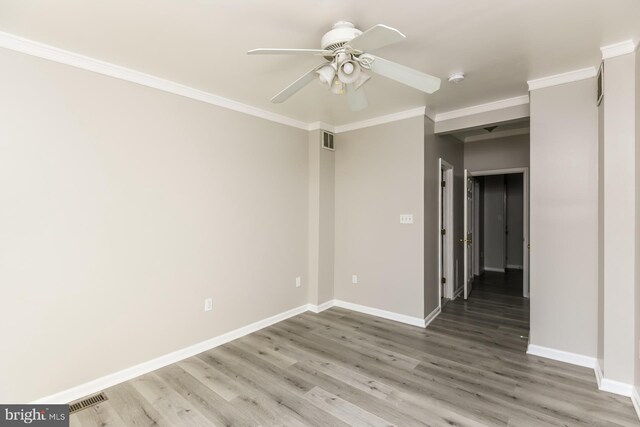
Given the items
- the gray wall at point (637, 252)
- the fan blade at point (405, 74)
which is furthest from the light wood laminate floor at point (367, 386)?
the fan blade at point (405, 74)

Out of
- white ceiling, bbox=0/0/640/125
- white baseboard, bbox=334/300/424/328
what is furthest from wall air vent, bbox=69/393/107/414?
white baseboard, bbox=334/300/424/328

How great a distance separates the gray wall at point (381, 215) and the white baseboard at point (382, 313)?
55mm

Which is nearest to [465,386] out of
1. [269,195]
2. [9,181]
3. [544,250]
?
[544,250]

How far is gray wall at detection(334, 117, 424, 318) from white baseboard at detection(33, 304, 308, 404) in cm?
131

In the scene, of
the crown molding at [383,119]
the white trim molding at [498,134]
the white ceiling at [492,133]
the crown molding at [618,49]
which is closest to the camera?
the crown molding at [618,49]

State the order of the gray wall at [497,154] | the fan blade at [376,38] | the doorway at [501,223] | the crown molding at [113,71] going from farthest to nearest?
the doorway at [501,223] < the gray wall at [497,154] < the crown molding at [113,71] < the fan blade at [376,38]

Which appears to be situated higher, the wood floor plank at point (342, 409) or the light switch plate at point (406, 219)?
the light switch plate at point (406, 219)

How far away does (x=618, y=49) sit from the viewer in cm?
226

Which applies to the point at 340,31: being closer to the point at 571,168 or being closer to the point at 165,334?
the point at 571,168

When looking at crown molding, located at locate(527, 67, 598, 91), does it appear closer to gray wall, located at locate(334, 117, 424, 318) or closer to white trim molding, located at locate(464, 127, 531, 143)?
gray wall, located at locate(334, 117, 424, 318)

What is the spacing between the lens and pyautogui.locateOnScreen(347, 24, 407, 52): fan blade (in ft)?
4.81

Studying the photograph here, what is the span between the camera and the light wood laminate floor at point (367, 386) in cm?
208

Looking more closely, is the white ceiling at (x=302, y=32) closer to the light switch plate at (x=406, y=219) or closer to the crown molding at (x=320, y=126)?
the crown molding at (x=320, y=126)

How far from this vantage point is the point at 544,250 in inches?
112
